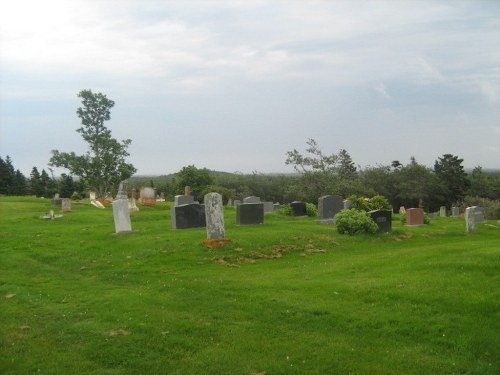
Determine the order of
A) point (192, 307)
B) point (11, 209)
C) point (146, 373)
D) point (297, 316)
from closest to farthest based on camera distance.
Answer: point (146, 373), point (297, 316), point (192, 307), point (11, 209)

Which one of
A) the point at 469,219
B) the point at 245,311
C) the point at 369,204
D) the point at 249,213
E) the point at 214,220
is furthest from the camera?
the point at 369,204

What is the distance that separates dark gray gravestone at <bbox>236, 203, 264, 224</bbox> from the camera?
23.8m

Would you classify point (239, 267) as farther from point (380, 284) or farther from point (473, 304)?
point (473, 304)

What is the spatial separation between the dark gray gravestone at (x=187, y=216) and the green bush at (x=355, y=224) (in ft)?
19.8

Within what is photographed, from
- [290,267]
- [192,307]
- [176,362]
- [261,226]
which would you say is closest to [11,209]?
[261,226]

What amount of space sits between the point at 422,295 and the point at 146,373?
5.87 metres

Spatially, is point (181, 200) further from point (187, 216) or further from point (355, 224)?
point (355, 224)

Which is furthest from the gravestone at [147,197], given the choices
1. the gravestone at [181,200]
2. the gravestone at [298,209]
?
the gravestone at [298,209]

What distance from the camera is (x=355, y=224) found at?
21281mm

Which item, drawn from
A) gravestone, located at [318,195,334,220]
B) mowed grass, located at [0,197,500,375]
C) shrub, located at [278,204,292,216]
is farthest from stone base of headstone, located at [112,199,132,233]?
shrub, located at [278,204,292,216]

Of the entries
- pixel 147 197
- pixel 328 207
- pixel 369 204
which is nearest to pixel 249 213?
pixel 328 207

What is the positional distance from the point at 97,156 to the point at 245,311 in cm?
4098

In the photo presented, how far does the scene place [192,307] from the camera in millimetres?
10062

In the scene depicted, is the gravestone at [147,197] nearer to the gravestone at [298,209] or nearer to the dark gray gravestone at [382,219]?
the gravestone at [298,209]
